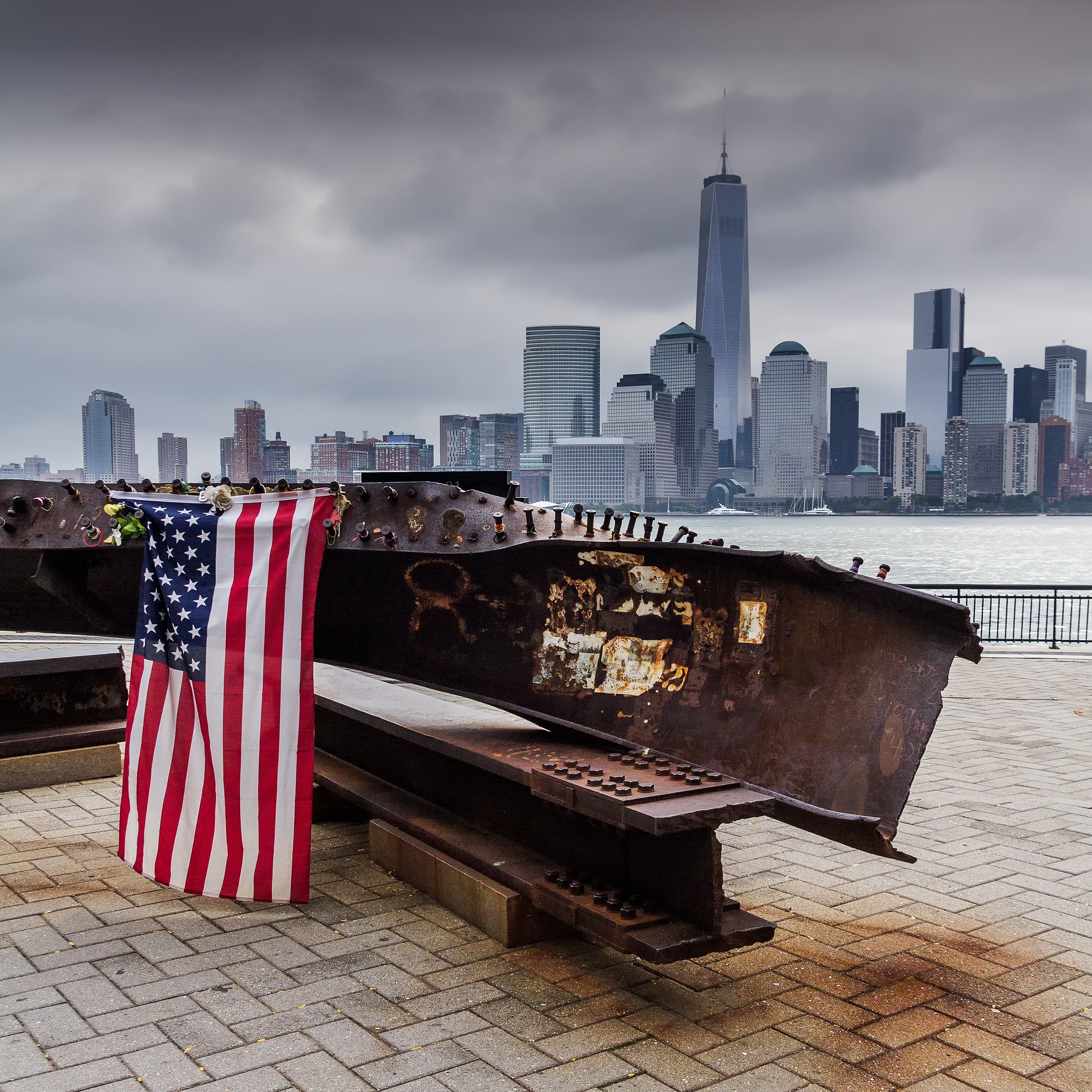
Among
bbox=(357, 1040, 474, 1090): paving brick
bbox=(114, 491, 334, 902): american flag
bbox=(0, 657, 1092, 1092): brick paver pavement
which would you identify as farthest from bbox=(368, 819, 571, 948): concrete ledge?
bbox=(357, 1040, 474, 1090): paving brick

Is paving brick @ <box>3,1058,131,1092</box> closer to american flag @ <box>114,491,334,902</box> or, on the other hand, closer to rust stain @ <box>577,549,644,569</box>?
american flag @ <box>114,491,334,902</box>

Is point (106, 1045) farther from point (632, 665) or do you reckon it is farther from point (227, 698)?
point (632, 665)

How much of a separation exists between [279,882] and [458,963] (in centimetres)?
100

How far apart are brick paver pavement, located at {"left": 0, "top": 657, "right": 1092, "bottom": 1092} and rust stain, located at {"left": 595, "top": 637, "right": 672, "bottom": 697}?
1.16 metres

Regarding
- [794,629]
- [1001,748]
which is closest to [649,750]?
[794,629]

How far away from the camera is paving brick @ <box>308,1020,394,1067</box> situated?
3.67 metres

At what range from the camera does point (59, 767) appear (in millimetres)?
7473

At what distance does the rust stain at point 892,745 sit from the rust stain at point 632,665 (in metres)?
0.96

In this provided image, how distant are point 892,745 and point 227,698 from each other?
2893 millimetres

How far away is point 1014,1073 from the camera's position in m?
3.61

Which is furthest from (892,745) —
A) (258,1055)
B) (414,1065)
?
(258,1055)

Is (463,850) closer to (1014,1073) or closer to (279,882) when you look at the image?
(279,882)

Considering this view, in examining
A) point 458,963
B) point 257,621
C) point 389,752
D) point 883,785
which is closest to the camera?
point 883,785

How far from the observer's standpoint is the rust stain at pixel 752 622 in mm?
4266
